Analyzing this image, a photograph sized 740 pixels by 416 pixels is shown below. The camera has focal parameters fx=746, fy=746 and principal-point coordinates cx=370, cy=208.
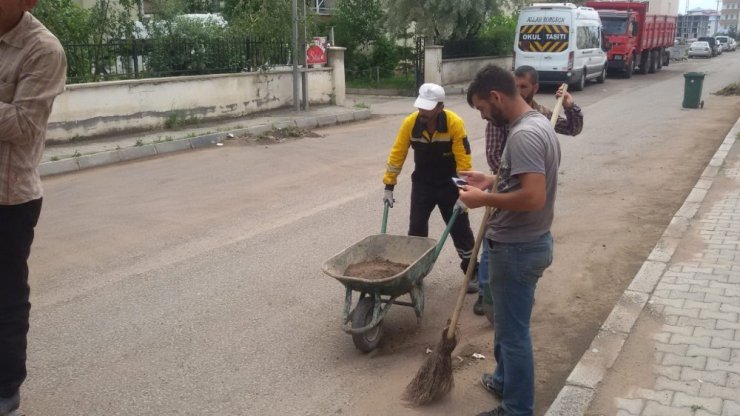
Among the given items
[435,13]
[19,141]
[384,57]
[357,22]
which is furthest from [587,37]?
[19,141]

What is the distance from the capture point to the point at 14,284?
3.62m

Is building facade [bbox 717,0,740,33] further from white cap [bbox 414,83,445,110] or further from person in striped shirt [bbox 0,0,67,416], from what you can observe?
person in striped shirt [bbox 0,0,67,416]

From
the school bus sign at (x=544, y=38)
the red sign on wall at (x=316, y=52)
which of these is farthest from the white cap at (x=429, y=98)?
Answer: the school bus sign at (x=544, y=38)

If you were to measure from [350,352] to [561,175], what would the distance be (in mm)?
6803

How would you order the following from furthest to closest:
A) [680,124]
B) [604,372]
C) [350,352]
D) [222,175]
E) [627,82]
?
1. [627,82]
2. [680,124]
3. [222,175]
4. [350,352]
5. [604,372]

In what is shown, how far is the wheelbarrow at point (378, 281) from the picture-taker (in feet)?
15.3

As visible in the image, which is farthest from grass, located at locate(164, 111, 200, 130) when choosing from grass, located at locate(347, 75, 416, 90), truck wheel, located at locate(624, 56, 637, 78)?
truck wheel, located at locate(624, 56, 637, 78)

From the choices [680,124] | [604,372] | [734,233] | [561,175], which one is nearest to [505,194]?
[604,372]

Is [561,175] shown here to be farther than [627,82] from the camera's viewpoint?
No

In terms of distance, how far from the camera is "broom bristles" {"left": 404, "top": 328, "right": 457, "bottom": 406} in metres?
4.11

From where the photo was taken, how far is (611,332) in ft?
16.3

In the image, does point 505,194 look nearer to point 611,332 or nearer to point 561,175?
point 611,332

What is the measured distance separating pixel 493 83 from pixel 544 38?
2210 centimetres

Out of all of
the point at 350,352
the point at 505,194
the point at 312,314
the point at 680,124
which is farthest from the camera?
the point at 680,124
